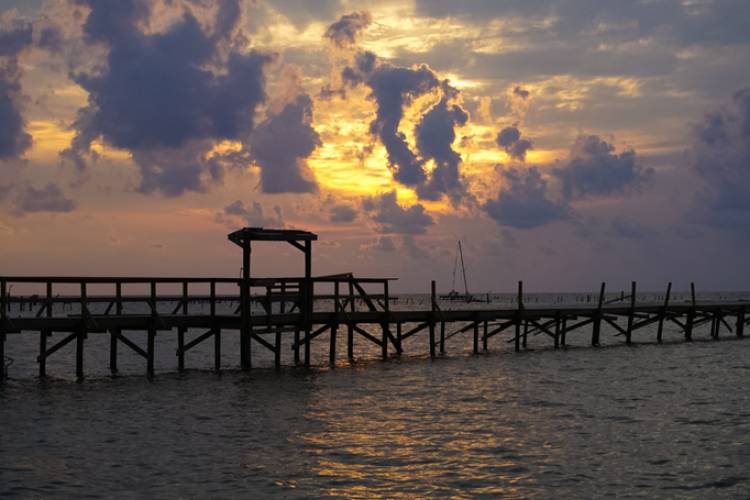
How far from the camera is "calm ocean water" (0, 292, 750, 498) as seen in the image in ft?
50.0

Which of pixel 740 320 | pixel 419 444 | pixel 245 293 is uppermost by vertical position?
pixel 245 293

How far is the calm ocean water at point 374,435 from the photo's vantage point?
15.2 m

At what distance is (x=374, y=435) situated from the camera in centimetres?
1986

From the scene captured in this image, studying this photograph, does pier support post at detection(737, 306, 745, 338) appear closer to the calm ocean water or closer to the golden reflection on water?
the calm ocean water

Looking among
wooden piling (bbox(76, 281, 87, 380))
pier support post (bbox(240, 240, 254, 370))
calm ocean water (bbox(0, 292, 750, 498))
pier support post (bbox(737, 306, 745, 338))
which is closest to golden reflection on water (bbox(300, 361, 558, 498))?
calm ocean water (bbox(0, 292, 750, 498))

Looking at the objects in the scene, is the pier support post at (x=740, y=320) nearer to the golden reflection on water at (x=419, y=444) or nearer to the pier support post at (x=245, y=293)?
the golden reflection on water at (x=419, y=444)

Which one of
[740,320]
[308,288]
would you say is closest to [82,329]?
[308,288]

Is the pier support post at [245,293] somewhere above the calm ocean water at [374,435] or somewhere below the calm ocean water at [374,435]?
above

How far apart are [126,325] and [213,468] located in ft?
46.8

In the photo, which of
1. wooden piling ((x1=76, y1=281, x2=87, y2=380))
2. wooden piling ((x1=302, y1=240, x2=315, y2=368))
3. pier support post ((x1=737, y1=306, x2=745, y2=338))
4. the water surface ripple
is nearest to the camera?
the water surface ripple

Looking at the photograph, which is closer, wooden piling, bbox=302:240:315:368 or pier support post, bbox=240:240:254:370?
pier support post, bbox=240:240:254:370

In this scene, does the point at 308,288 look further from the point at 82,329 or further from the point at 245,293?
the point at 82,329

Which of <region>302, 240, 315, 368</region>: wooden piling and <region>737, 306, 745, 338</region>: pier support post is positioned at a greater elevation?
<region>302, 240, 315, 368</region>: wooden piling

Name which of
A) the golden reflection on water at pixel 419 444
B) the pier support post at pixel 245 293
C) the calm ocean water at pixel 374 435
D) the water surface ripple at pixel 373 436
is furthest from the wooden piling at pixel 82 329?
the golden reflection on water at pixel 419 444
